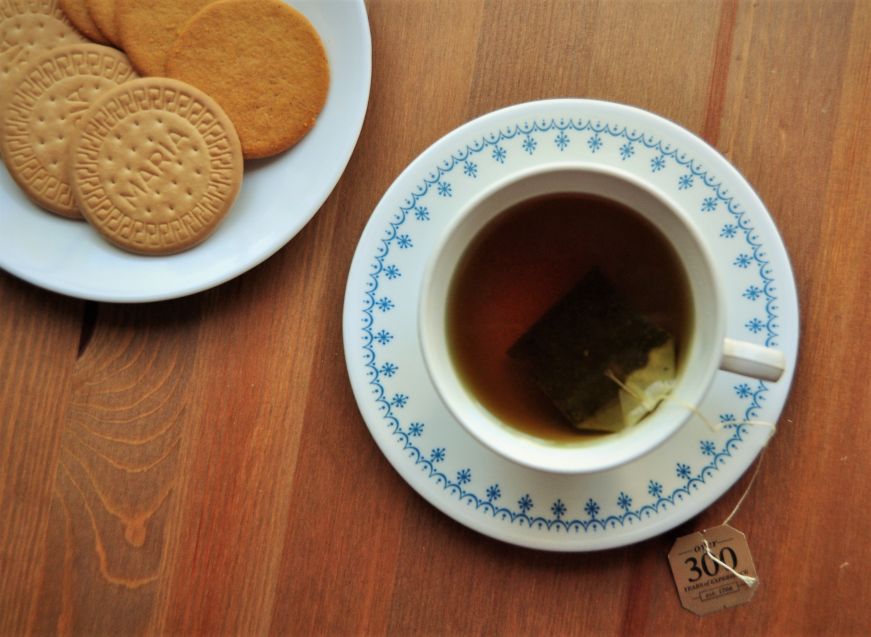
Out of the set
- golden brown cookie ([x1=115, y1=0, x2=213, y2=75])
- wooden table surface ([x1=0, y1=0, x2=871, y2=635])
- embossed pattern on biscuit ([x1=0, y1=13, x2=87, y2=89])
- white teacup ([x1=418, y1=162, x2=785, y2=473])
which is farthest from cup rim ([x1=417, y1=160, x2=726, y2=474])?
embossed pattern on biscuit ([x1=0, y1=13, x2=87, y2=89])

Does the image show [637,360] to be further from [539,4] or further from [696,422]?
[539,4]

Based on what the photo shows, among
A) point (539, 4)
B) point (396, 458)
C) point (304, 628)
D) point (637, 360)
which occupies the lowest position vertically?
point (304, 628)

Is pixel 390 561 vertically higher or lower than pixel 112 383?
lower

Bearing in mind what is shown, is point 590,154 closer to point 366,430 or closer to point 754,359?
point 754,359

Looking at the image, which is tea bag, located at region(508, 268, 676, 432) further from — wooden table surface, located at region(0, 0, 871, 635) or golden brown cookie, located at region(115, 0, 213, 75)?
golden brown cookie, located at region(115, 0, 213, 75)

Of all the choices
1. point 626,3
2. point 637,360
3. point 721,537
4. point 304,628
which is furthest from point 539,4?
point 304,628

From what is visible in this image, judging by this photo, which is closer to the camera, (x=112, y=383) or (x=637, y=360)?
(x=637, y=360)

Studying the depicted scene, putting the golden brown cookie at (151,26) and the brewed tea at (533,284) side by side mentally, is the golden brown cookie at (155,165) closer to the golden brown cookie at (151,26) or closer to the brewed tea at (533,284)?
the golden brown cookie at (151,26)

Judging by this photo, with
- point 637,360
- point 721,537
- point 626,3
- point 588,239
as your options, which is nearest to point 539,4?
point 626,3
